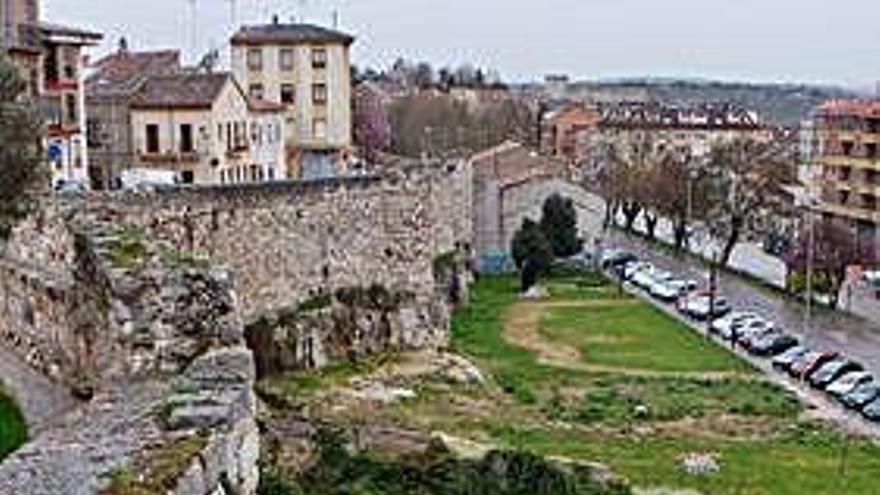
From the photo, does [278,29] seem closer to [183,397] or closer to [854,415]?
[854,415]

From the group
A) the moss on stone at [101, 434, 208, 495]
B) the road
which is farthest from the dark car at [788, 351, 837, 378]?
the moss on stone at [101, 434, 208, 495]

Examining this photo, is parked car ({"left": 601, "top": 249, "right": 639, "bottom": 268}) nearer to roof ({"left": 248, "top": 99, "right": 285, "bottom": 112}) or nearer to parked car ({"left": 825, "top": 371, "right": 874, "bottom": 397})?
roof ({"left": 248, "top": 99, "right": 285, "bottom": 112})

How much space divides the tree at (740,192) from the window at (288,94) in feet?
69.5

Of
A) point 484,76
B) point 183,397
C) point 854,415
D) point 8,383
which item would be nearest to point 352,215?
point 854,415

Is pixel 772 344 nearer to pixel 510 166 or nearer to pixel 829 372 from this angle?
pixel 829 372

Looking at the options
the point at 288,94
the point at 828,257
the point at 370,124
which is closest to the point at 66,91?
the point at 288,94

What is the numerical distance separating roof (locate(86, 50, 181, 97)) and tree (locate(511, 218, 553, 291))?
626 inches

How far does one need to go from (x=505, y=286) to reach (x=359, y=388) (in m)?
29.5

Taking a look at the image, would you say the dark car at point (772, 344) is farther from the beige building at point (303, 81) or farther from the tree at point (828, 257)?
the beige building at point (303, 81)

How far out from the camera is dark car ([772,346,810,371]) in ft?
144

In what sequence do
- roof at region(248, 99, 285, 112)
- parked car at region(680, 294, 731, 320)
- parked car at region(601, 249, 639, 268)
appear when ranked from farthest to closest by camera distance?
parked car at region(601, 249, 639, 268) → roof at region(248, 99, 285, 112) → parked car at region(680, 294, 731, 320)

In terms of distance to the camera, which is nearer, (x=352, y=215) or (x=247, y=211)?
(x=247, y=211)

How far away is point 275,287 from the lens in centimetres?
3456

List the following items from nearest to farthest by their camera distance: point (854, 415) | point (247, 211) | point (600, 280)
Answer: point (247, 211), point (854, 415), point (600, 280)
